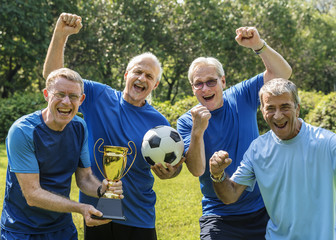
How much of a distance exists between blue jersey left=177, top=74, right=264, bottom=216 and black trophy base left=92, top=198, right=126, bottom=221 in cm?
112

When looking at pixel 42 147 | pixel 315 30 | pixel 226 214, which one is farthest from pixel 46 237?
pixel 315 30

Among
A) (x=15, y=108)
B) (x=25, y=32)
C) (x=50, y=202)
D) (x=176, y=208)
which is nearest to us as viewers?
(x=50, y=202)

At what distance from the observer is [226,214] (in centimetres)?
381

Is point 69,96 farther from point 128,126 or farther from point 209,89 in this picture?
point 209,89

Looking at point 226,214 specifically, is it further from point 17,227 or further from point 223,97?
point 17,227

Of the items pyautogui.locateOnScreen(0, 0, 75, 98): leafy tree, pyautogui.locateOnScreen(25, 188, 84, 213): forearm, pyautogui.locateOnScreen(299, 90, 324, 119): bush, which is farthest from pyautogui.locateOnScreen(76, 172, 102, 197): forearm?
pyautogui.locateOnScreen(0, 0, 75, 98): leafy tree

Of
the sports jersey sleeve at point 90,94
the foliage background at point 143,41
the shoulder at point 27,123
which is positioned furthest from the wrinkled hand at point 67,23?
the foliage background at point 143,41

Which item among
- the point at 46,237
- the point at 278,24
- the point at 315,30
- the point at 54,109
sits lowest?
the point at 46,237

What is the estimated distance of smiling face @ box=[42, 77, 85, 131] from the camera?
3.08 metres

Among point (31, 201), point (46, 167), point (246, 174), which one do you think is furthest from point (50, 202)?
point (246, 174)

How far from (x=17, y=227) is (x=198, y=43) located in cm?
2078

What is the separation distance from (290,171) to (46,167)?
199cm

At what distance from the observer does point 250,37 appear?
13.0ft

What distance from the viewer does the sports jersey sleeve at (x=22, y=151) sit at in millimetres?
2986
